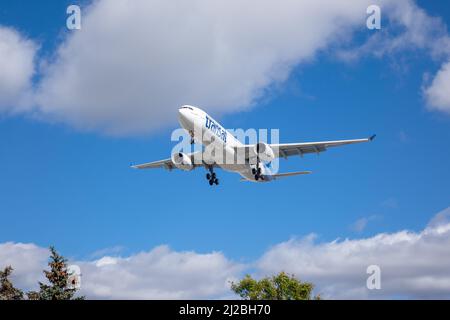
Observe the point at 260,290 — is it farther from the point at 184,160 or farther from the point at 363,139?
the point at 363,139

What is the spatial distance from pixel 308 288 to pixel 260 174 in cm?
2963

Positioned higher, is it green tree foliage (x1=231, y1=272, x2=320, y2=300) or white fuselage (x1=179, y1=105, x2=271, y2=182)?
white fuselage (x1=179, y1=105, x2=271, y2=182)

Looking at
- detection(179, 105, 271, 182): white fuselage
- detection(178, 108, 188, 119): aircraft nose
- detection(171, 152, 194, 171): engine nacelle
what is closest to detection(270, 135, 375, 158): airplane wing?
detection(179, 105, 271, 182): white fuselage

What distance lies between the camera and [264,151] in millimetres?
52750

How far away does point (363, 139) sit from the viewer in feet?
160

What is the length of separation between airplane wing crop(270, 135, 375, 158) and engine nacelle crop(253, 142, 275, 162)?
147cm

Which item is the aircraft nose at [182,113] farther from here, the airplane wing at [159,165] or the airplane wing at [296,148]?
the airplane wing at [159,165]

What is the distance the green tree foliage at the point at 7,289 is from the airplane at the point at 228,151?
20154 mm

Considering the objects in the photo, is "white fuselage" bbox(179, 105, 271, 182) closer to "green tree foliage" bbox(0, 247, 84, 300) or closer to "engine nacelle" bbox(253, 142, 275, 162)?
"engine nacelle" bbox(253, 142, 275, 162)

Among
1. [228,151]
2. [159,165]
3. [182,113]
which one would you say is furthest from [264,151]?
[159,165]

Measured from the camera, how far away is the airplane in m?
49.4

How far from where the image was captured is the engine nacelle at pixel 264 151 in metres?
52.8
